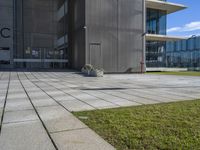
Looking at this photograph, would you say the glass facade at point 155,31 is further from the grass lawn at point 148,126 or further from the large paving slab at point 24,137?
the large paving slab at point 24,137

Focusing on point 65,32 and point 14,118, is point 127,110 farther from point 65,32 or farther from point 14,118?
point 65,32

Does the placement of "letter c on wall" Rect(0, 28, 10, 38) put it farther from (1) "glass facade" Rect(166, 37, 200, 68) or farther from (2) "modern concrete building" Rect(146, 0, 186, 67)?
(1) "glass facade" Rect(166, 37, 200, 68)

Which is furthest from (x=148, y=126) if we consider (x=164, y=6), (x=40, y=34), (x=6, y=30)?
(x=164, y=6)

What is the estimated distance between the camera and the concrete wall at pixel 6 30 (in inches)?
1169

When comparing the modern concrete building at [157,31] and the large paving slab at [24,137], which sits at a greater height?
the modern concrete building at [157,31]

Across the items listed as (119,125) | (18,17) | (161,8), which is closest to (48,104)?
(119,125)

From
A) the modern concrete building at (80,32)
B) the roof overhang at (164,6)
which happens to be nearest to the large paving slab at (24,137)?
the modern concrete building at (80,32)

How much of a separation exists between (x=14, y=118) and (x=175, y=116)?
12.6 ft

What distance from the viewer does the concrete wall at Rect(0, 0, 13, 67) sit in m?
29.7

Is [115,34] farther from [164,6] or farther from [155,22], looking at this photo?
[164,6]

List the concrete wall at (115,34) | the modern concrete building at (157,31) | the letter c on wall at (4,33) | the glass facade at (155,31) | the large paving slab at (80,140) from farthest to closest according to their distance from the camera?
1. the glass facade at (155,31)
2. the modern concrete building at (157,31)
3. the letter c on wall at (4,33)
4. the concrete wall at (115,34)
5. the large paving slab at (80,140)

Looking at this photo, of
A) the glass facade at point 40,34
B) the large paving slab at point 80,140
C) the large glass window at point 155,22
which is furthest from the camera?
the large glass window at point 155,22

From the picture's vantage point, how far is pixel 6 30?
29984 mm

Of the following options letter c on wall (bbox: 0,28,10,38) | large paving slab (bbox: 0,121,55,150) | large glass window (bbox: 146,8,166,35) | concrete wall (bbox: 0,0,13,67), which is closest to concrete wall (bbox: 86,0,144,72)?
large glass window (bbox: 146,8,166,35)
